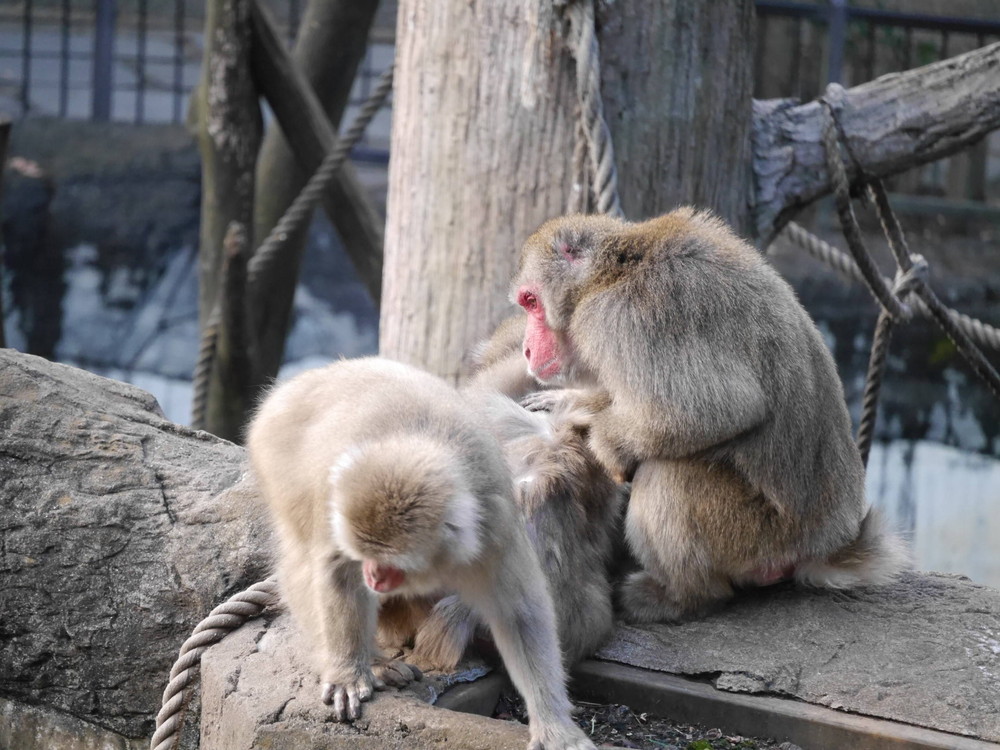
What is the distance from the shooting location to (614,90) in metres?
4.23

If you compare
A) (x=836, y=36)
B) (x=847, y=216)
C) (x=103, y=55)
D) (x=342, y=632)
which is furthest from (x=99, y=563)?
(x=103, y=55)

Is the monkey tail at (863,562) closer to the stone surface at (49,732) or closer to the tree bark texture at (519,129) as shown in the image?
the tree bark texture at (519,129)

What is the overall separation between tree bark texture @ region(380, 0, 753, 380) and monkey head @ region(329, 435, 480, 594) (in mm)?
1796

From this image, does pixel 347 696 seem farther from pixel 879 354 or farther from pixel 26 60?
pixel 26 60

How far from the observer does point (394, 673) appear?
293 cm

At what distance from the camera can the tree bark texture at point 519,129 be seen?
13.9 feet

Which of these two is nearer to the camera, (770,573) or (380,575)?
(380,575)

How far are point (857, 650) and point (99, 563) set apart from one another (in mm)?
2183

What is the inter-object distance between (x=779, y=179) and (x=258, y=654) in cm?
276

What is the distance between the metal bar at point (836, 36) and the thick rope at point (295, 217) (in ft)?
14.5

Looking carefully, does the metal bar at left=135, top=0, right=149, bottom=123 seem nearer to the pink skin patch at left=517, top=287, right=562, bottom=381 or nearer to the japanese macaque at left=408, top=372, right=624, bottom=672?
the pink skin patch at left=517, top=287, right=562, bottom=381

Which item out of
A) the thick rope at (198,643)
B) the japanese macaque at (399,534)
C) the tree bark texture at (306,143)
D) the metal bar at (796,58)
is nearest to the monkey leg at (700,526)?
the japanese macaque at (399,534)

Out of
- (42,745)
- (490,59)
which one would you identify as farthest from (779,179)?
(42,745)

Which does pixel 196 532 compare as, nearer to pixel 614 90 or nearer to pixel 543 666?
pixel 543 666
